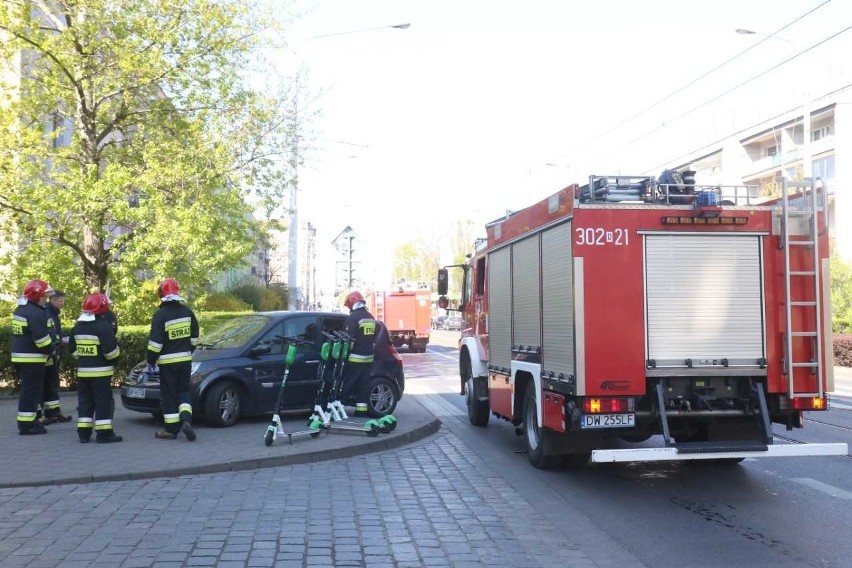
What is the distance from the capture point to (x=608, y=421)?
23.3 ft

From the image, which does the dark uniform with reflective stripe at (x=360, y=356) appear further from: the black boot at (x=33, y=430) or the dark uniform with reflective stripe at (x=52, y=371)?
the dark uniform with reflective stripe at (x=52, y=371)

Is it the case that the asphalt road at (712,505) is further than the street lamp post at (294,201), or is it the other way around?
the street lamp post at (294,201)

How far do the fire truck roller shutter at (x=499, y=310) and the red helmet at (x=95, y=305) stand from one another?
476 centimetres

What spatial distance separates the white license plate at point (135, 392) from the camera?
419 inches

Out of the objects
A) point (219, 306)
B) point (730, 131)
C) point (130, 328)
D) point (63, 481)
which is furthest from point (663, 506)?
point (730, 131)

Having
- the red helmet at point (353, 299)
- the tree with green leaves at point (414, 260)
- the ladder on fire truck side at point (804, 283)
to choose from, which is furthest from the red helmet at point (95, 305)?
the tree with green leaves at point (414, 260)

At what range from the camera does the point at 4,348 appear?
14023 millimetres

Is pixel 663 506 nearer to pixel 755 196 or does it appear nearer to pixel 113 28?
pixel 755 196

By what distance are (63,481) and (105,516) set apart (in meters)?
1.38

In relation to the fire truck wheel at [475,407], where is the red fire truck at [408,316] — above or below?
above

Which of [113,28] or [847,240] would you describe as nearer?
[113,28]

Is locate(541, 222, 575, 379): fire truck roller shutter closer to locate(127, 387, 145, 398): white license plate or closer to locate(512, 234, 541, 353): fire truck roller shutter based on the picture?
locate(512, 234, 541, 353): fire truck roller shutter

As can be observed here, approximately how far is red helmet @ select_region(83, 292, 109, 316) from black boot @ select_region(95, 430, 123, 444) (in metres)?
1.41

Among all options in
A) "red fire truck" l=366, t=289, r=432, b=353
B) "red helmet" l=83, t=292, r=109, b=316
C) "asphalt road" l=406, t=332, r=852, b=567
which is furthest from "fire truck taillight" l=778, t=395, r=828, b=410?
"red fire truck" l=366, t=289, r=432, b=353
